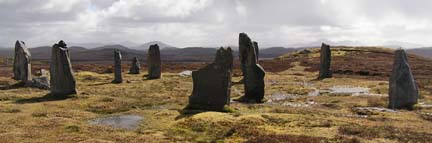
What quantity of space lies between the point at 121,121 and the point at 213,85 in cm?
776

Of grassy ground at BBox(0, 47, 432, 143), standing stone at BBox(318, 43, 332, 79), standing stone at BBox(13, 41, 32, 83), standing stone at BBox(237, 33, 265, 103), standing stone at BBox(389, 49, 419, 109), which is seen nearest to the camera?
grassy ground at BBox(0, 47, 432, 143)

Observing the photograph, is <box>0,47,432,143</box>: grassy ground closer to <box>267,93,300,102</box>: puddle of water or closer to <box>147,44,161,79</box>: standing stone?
<box>267,93,300,102</box>: puddle of water

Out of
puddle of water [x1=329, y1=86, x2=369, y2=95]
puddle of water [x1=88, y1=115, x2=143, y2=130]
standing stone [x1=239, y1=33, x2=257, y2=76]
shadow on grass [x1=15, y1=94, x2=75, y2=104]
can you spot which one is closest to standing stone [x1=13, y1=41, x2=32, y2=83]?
shadow on grass [x1=15, y1=94, x2=75, y2=104]

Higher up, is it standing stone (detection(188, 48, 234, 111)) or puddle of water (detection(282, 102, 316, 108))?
standing stone (detection(188, 48, 234, 111))

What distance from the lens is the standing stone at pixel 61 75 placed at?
45125 mm

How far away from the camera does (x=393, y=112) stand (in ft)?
128

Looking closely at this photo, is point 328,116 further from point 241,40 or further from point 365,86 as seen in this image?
point 365,86

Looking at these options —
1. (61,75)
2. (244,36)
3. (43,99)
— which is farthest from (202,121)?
(244,36)

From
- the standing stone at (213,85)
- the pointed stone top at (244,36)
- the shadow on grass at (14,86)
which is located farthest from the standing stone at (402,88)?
the shadow on grass at (14,86)

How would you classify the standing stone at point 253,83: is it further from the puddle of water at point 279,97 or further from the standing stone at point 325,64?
the standing stone at point 325,64

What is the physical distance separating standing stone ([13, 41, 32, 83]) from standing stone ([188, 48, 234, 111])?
1045 inches

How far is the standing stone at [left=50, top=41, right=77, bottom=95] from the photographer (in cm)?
4512

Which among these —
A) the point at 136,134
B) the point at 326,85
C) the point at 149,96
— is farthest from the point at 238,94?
the point at 136,134

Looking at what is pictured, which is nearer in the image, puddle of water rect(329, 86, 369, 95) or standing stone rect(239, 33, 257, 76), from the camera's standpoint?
standing stone rect(239, 33, 257, 76)
